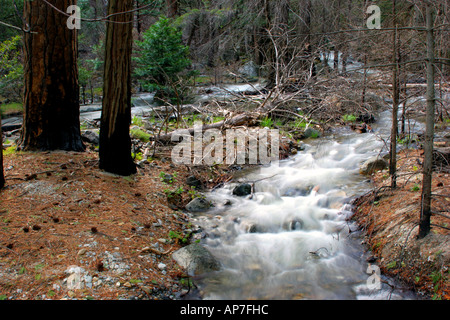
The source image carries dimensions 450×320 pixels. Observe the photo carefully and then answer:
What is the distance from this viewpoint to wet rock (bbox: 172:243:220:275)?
12.7 feet

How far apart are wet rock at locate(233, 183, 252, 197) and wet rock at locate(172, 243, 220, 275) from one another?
221cm

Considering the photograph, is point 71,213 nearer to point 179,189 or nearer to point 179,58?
point 179,189

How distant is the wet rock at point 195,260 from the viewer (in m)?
3.88

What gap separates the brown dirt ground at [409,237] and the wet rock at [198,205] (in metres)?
2.43

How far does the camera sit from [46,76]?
536 centimetres

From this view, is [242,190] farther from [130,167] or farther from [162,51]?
[162,51]

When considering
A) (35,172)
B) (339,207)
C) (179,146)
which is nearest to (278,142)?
(179,146)

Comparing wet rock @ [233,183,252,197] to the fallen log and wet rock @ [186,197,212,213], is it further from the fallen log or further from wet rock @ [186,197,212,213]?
the fallen log

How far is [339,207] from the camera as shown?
5559 millimetres

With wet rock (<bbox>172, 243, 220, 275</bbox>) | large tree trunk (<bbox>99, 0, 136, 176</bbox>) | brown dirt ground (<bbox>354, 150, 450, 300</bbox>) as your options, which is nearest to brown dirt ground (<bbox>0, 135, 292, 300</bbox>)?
wet rock (<bbox>172, 243, 220, 275</bbox>)

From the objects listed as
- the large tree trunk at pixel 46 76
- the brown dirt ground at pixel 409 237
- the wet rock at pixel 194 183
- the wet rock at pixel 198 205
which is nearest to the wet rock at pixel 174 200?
the wet rock at pixel 198 205

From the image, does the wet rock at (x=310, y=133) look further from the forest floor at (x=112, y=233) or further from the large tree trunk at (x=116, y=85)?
the large tree trunk at (x=116, y=85)

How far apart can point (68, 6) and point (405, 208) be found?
19.9 feet

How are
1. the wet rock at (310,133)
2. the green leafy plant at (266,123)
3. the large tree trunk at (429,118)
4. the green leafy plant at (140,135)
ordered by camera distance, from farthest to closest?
the wet rock at (310,133) < the green leafy plant at (266,123) < the green leafy plant at (140,135) < the large tree trunk at (429,118)
